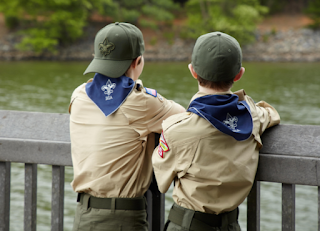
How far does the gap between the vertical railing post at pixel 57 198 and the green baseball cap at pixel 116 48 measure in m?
0.44

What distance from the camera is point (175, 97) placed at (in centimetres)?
1484

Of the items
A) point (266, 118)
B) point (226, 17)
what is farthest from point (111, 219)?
point (226, 17)

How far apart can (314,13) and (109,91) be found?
118 feet

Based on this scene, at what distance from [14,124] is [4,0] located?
3404 centimetres

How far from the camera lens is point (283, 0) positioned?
38.9 meters

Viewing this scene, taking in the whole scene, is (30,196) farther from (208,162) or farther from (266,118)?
(266,118)

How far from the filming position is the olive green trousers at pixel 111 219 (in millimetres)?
A: 1705

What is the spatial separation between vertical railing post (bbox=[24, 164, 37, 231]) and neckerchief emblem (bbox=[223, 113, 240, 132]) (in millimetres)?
846

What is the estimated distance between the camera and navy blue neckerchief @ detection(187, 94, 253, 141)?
149 cm

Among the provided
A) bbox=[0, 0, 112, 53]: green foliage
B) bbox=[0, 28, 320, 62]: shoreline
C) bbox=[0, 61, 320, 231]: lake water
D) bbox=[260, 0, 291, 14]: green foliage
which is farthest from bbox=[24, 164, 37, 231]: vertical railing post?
bbox=[260, 0, 291, 14]: green foliage

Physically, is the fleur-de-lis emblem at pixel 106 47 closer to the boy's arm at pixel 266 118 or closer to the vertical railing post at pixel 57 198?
the vertical railing post at pixel 57 198

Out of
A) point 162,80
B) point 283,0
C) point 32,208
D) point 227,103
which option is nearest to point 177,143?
point 227,103

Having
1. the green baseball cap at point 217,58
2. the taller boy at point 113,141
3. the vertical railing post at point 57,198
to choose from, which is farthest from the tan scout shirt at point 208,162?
the vertical railing post at point 57,198

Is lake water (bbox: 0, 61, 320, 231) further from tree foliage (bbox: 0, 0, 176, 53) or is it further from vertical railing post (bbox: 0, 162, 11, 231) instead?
tree foliage (bbox: 0, 0, 176, 53)
